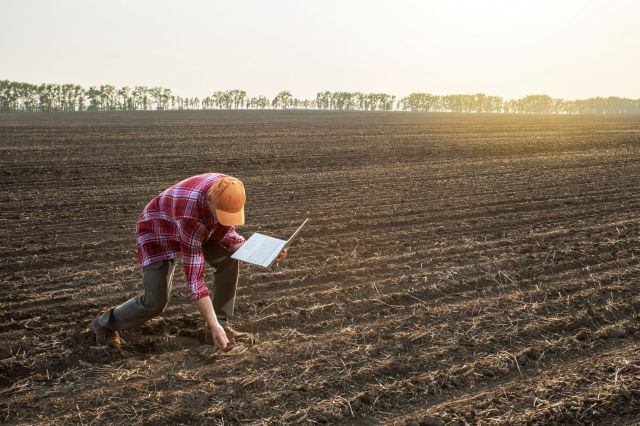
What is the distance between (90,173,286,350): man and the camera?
3916mm

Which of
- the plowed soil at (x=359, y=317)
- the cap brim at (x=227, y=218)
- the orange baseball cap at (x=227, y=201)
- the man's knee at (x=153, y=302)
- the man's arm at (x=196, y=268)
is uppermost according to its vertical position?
the orange baseball cap at (x=227, y=201)

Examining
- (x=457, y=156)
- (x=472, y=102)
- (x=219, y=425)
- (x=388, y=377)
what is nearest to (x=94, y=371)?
(x=219, y=425)

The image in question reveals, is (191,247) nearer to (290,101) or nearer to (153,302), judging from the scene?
(153,302)

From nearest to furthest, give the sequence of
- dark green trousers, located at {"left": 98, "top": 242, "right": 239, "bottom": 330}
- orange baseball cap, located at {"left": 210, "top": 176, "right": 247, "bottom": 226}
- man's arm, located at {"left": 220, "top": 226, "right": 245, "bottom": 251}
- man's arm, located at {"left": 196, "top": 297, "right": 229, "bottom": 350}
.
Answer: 1. orange baseball cap, located at {"left": 210, "top": 176, "right": 247, "bottom": 226}
2. man's arm, located at {"left": 196, "top": 297, "right": 229, "bottom": 350}
3. dark green trousers, located at {"left": 98, "top": 242, "right": 239, "bottom": 330}
4. man's arm, located at {"left": 220, "top": 226, "right": 245, "bottom": 251}

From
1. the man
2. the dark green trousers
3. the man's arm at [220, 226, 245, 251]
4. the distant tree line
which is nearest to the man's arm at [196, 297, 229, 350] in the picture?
the man

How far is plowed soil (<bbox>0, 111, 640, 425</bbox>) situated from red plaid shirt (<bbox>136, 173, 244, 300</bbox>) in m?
0.93

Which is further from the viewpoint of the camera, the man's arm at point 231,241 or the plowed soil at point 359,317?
the man's arm at point 231,241

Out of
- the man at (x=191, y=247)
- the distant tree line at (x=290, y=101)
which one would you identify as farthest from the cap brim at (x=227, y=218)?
the distant tree line at (x=290, y=101)

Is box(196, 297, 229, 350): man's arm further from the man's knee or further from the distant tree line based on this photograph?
the distant tree line

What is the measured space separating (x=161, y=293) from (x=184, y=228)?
2.71 feet

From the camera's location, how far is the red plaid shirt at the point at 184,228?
3.97m

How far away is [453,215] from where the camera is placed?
994cm

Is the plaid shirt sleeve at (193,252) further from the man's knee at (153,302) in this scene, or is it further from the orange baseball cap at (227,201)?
the man's knee at (153,302)

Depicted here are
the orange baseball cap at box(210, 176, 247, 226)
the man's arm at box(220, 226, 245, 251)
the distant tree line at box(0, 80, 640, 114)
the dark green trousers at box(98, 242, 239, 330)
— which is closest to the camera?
the orange baseball cap at box(210, 176, 247, 226)
